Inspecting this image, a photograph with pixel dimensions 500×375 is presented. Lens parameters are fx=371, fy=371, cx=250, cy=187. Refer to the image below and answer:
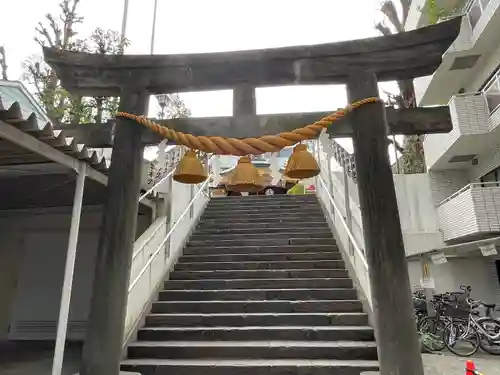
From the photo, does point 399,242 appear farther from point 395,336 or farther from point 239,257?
point 239,257

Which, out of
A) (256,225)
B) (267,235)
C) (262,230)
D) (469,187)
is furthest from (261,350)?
(469,187)

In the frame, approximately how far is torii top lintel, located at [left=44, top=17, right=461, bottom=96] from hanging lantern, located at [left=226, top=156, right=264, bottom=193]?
100 centimetres

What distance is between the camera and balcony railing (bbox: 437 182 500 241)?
10312mm

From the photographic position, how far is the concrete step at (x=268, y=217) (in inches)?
411

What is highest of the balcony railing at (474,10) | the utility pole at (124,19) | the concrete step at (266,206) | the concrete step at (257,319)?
the utility pole at (124,19)

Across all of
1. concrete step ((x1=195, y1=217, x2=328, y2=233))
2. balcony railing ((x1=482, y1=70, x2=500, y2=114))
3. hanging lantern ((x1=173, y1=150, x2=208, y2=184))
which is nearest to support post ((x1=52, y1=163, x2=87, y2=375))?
hanging lantern ((x1=173, y1=150, x2=208, y2=184))

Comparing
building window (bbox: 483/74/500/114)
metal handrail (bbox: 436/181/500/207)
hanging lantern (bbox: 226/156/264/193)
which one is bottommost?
hanging lantern (bbox: 226/156/264/193)

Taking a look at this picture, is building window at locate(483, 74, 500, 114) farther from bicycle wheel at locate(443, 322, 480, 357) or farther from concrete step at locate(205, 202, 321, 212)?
bicycle wheel at locate(443, 322, 480, 357)

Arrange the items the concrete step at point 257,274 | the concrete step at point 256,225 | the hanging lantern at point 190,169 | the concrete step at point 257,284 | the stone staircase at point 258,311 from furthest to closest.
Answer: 1. the concrete step at point 256,225
2. the concrete step at point 257,274
3. the concrete step at point 257,284
4. the stone staircase at point 258,311
5. the hanging lantern at point 190,169

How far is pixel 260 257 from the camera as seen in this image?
8297 mm

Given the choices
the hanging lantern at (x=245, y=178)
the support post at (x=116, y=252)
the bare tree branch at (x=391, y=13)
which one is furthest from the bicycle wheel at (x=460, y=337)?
the bare tree branch at (x=391, y=13)

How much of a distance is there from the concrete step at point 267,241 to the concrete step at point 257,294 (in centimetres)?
194

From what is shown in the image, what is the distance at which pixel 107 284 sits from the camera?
12.5ft

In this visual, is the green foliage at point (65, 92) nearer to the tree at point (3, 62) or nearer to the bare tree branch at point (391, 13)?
the tree at point (3, 62)
